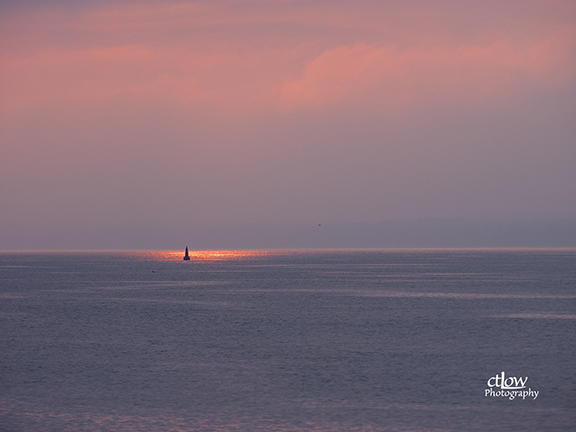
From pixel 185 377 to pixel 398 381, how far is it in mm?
12931

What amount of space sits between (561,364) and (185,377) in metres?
24.8

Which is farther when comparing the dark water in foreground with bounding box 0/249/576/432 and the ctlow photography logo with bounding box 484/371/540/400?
the ctlow photography logo with bounding box 484/371/540/400

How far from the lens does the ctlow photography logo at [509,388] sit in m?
33.7

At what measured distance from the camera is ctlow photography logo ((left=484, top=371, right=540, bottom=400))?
110 ft

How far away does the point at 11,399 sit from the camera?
33344 mm

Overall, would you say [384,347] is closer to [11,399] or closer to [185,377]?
[185,377]

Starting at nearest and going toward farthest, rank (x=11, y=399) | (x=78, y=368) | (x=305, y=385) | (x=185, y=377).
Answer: (x=11, y=399) → (x=305, y=385) → (x=185, y=377) → (x=78, y=368)

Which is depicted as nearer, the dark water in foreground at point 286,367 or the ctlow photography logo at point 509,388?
the dark water in foreground at point 286,367

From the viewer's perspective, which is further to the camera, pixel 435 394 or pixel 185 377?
pixel 185 377

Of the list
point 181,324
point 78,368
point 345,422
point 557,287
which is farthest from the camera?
point 557,287

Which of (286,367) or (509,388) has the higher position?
(286,367)

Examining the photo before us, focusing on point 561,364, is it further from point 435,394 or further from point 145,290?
point 145,290

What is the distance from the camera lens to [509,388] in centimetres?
3572

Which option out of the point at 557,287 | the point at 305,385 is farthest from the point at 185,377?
the point at 557,287
